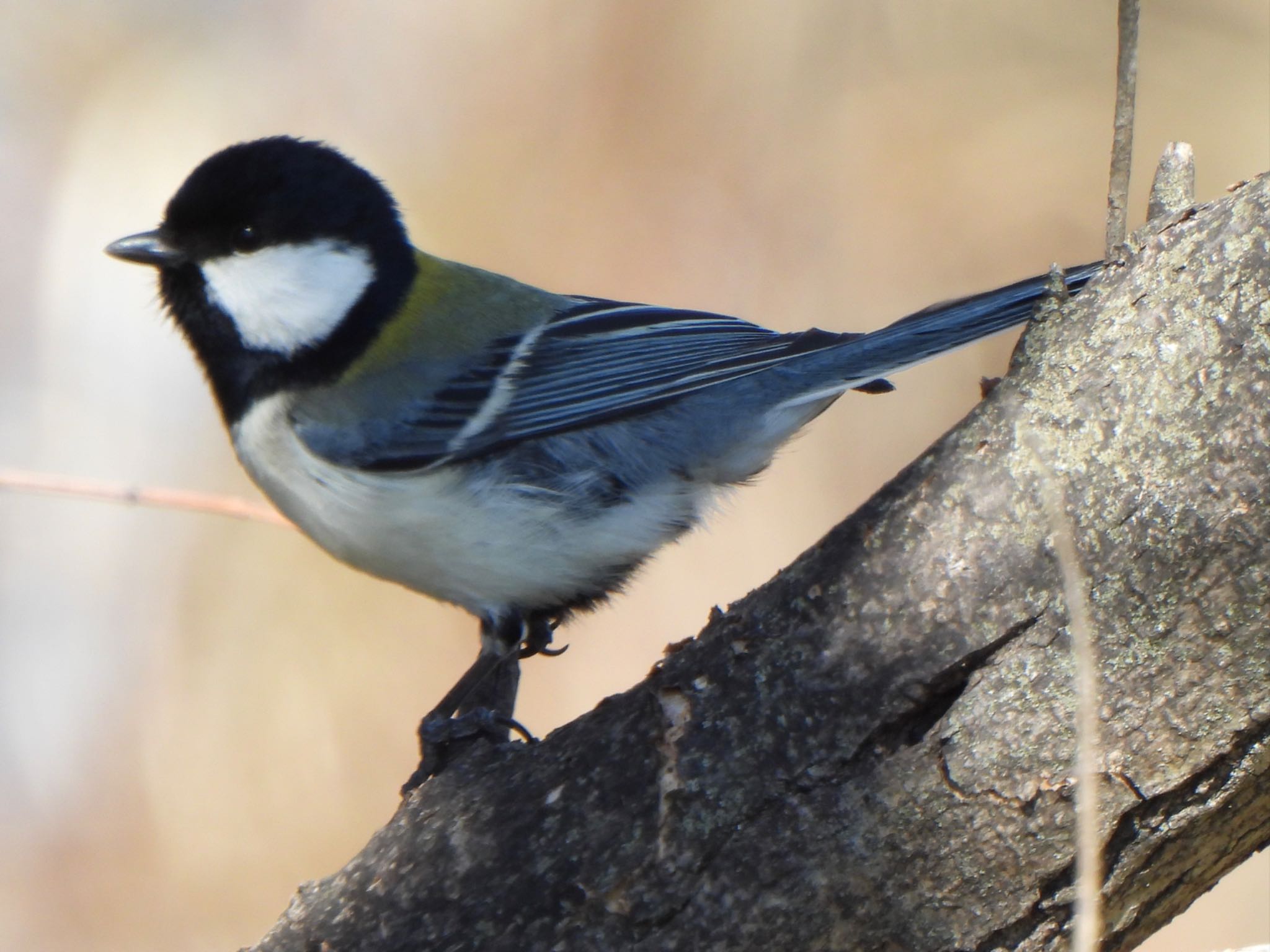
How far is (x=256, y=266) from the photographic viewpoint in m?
2.65

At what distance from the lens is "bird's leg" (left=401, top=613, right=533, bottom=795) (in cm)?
201

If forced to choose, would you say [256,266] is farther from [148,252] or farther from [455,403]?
[455,403]

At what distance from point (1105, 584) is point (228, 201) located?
6.64ft

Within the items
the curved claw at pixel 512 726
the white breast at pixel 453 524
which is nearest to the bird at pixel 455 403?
the white breast at pixel 453 524

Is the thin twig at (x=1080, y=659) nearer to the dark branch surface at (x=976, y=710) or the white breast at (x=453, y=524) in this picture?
the dark branch surface at (x=976, y=710)

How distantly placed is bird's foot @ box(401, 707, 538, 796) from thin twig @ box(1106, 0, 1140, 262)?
1197mm

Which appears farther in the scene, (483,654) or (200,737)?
(200,737)

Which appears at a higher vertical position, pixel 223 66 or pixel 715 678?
pixel 223 66

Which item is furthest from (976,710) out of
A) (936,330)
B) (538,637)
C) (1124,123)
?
(538,637)

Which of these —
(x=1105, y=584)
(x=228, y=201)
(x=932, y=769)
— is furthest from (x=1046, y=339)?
(x=228, y=201)

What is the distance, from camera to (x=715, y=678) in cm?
160

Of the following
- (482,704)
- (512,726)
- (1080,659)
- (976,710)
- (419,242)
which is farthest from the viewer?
(419,242)

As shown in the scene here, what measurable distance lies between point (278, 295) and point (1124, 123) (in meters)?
1.79

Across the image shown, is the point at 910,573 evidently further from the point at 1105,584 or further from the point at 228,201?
the point at 228,201
